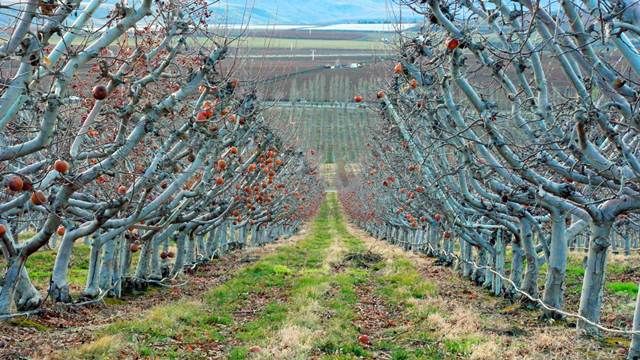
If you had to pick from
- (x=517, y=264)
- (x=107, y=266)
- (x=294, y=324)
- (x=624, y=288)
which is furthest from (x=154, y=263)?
(x=624, y=288)

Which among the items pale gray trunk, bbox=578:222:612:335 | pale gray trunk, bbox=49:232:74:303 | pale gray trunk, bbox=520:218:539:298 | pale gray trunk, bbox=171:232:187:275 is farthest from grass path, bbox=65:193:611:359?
pale gray trunk, bbox=171:232:187:275

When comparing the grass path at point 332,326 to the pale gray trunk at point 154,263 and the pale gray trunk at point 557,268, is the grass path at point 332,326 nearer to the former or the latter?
the pale gray trunk at point 557,268

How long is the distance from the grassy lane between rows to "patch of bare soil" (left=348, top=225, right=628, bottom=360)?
254mm

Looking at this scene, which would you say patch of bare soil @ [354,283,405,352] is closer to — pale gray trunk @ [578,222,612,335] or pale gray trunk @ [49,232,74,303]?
pale gray trunk @ [578,222,612,335]

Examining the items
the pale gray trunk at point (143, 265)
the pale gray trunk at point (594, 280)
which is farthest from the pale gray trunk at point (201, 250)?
the pale gray trunk at point (594, 280)

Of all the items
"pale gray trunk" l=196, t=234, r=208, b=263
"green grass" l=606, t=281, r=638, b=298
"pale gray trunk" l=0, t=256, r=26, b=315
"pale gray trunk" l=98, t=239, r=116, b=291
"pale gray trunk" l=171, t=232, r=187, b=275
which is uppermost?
"pale gray trunk" l=0, t=256, r=26, b=315

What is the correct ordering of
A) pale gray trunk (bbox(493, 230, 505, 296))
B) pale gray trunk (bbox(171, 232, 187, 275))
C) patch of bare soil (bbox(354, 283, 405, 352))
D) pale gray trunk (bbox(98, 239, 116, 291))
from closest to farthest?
patch of bare soil (bbox(354, 283, 405, 352)) → pale gray trunk (bbox(98, 239, 116, 291)) → pale gray trunk (bbox(493, 230, 505, 296)) → pale gray trunk (bbox(171, 232, 187, 275))

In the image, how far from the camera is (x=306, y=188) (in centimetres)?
5212

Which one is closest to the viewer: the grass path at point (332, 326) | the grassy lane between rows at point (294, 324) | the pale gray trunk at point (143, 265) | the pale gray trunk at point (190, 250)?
the grass path at point (332, 326)

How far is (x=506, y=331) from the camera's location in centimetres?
1141

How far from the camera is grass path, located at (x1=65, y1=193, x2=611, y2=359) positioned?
32.4 ft

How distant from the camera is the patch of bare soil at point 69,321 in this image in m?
9.63

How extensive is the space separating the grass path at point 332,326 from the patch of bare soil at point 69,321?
42 centimetres

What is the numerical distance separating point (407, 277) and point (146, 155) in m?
8.24
